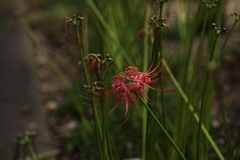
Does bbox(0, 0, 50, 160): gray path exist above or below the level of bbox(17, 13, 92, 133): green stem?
below

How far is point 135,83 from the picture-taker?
949mm

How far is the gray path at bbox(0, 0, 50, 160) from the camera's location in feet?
7.75

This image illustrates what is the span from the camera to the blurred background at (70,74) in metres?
1.97

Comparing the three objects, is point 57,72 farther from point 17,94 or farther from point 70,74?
point 70,74

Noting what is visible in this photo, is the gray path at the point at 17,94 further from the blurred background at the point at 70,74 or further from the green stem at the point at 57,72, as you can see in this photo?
the green stem at the point at 57,72

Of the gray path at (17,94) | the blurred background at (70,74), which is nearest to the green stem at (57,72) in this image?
the blurred background at (70,74)

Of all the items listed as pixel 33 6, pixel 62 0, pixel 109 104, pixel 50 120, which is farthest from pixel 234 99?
pixel 33 6

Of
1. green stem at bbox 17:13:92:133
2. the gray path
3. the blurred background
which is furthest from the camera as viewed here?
the gray path

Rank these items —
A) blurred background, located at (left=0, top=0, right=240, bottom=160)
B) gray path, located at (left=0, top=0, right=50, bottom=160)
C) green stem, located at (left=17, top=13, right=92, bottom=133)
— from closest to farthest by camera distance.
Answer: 1. green stem, located at (left=17, top=13, right=92, bottom=133)
2. blurred background, located at (left=0, top=0, right=240, bottom=160)
3. gray path, located at (left=0, top=0, right=50, bottom=160)

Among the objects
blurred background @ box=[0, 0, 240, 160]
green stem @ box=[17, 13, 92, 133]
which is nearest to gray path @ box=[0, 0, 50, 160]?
blurred background @ box=[0, 0, 240, 160]

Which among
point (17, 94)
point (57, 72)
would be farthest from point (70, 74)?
point (57, 72)

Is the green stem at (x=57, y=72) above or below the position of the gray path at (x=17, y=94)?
above

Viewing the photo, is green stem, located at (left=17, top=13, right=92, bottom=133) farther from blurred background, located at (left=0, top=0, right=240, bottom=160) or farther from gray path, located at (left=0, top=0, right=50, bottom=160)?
gray path, located at (left=0, top=0, right=50, bottom=160)

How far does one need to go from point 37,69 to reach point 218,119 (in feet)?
5.83
